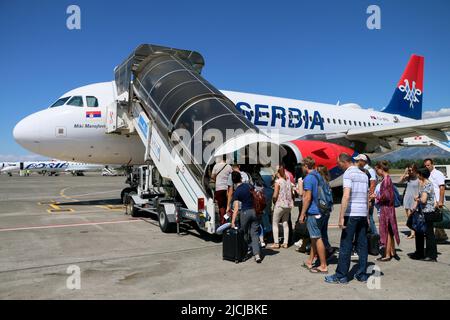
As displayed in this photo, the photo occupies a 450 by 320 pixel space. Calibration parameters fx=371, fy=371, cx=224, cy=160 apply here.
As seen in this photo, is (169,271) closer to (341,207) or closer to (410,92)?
(341,207)

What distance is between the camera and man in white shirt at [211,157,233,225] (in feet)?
23.7

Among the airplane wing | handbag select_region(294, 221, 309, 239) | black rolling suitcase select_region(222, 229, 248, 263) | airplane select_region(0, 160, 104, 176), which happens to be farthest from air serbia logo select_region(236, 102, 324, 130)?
airplane select_region(0, 160, 104, 176)

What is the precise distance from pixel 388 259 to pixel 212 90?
17.4 feet

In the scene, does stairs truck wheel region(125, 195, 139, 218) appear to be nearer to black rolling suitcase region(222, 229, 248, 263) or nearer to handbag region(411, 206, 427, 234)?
black rolling suitcase region(222, 229, 248, 263)

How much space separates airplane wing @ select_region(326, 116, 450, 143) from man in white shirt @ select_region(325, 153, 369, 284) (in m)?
9.18

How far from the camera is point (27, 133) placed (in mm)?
11719

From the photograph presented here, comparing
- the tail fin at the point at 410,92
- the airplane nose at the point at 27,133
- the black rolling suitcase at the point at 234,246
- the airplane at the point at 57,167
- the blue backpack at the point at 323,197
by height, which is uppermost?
the tail fin at the point at 410,92

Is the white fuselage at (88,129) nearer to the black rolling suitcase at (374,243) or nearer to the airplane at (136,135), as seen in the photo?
the airplane at (136,135)

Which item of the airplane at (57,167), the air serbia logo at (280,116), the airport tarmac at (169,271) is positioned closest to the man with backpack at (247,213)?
the airport tarmac at (169,271)

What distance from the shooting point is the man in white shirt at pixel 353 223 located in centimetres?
504

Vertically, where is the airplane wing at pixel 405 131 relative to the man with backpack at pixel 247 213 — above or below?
above

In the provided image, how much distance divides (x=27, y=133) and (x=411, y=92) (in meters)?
21.8

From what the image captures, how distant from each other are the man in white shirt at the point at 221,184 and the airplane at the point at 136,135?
4562 mm
